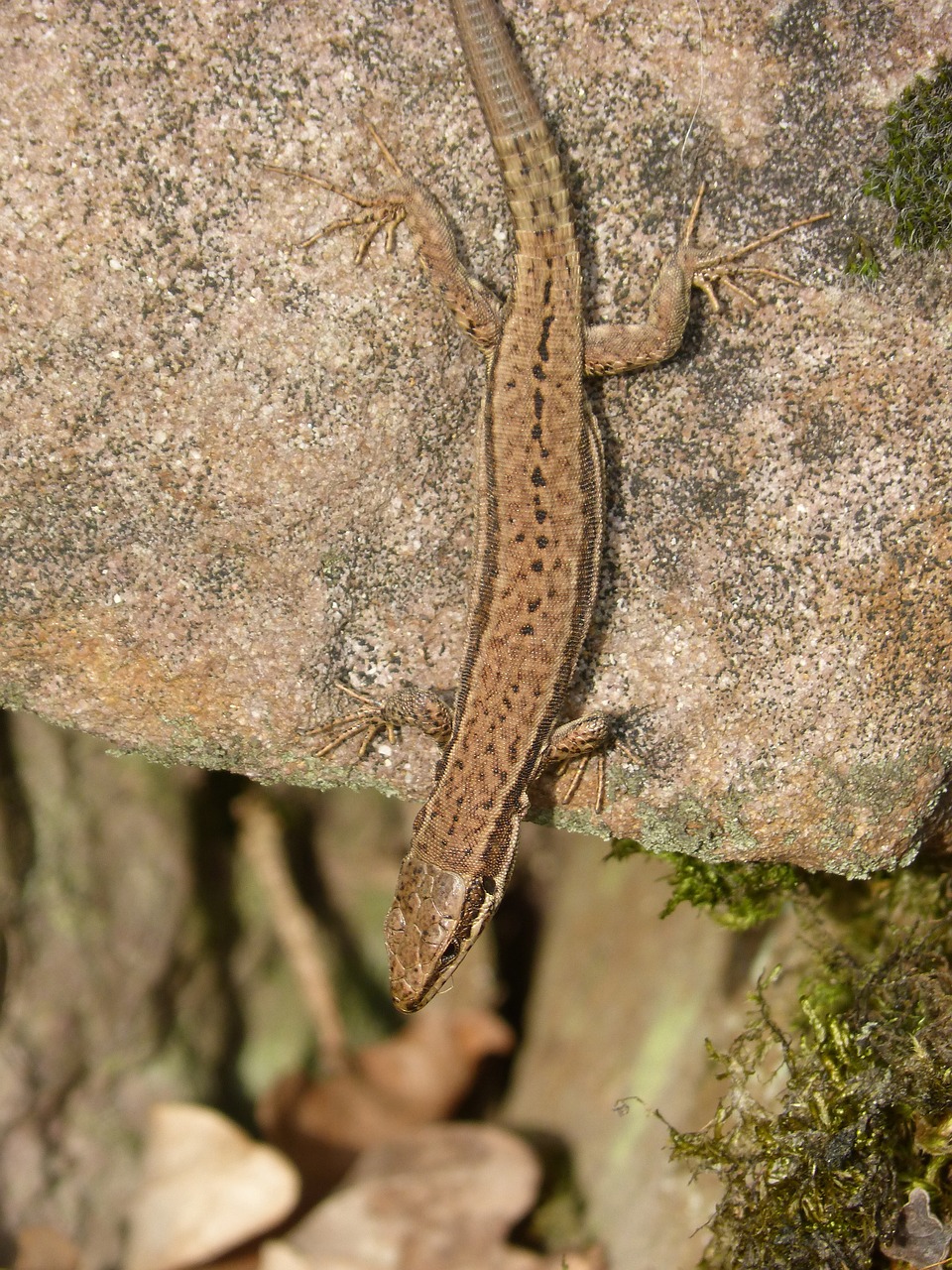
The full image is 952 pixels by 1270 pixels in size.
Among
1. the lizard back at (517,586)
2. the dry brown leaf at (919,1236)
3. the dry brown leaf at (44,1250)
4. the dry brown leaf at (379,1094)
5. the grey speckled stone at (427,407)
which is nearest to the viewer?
the dry brown leaf at (919,1236)

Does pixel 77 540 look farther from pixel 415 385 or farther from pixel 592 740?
pixel 592 740

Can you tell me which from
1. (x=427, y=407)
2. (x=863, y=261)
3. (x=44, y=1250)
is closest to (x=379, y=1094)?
(x=44, y=1250)

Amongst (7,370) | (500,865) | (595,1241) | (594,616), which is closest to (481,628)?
(594,616)

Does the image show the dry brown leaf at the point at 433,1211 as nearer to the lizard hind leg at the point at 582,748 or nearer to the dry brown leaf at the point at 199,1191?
the dry brown leaf at the point at 199,1191

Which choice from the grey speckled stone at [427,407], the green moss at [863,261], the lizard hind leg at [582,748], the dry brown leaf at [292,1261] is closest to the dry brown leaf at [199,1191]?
the dry brown leaf at [292,1261]

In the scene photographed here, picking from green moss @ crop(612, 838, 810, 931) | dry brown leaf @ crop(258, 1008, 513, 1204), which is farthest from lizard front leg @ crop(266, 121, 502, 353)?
dry brown leaf @ crop(258, 1008, 513, 1204)

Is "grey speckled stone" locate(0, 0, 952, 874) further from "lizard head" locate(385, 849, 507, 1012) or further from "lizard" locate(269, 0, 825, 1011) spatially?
"lizard head" locate(385, 849, 507, 1012)

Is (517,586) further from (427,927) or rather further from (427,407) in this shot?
(427,927)
